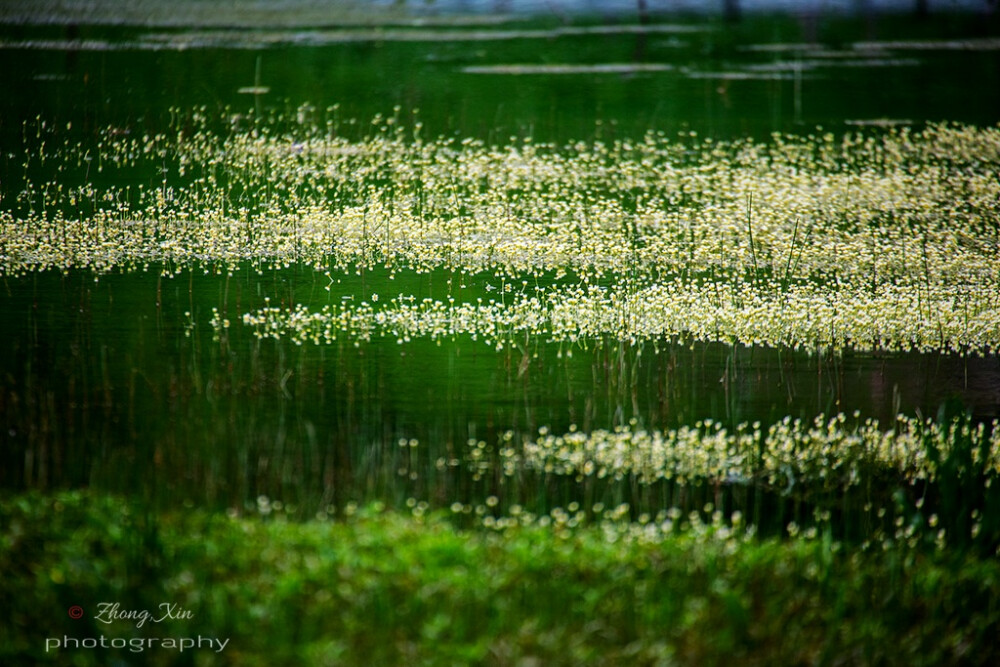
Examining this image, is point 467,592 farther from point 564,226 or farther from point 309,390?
point 564,226

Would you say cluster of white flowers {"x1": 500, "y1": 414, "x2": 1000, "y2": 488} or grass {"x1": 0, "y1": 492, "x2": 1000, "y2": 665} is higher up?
cluster of white flowers {"x1": 500, "y1": 414, "x2": 1000, "y2": 488}

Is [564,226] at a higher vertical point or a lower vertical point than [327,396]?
higher

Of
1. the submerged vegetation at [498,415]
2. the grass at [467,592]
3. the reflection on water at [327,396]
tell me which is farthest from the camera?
the reflection on water at [327,396]

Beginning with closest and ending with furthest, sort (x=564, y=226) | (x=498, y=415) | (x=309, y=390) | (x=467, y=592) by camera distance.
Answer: (x=467, y=592) < (x=498, y=415) < (x=309, y=390) < (x=564, y=226)

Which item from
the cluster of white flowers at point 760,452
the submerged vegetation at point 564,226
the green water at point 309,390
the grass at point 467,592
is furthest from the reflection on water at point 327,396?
the grass at point 467,592

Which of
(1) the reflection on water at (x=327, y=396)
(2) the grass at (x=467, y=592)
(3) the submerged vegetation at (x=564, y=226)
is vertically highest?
(3) the submerged vegetation at (x=564, y=226)

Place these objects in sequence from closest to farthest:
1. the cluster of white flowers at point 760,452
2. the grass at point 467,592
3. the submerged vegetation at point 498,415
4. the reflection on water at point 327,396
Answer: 1. the grass at point 467,592
2. the submerged vegetation at point 498,415
3. the reflection on water at point 327,396
4. the cluster of white flowers at point 760,452

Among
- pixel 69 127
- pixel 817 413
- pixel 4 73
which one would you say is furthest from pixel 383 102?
pixel 817 413

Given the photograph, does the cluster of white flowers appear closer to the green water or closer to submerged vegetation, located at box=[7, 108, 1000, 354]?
the green water

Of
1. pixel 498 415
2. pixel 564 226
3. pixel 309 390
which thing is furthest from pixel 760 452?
pixel 564 226

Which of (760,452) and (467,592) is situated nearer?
(467,592)

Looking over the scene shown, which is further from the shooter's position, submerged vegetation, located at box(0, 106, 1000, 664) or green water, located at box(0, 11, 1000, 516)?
green water, located at box(0, 11, 1000, 516)

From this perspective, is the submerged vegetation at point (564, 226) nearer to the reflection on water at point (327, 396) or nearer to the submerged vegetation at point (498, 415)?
the submerged vegetation at point (498, 415)

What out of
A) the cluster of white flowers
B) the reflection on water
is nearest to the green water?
the reflection on water
